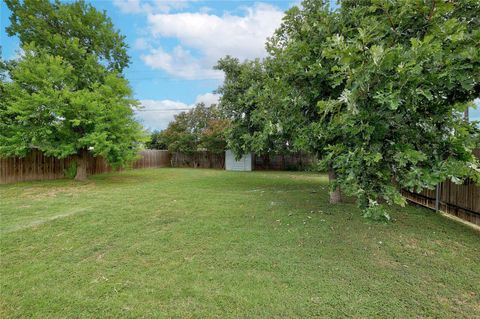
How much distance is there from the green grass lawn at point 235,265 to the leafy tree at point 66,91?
15.4ft

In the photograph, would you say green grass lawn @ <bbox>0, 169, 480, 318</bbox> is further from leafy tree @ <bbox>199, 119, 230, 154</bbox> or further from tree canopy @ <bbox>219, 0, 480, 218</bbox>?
leafy tree @ <bbox>199, 119, 230, 154</bbox>

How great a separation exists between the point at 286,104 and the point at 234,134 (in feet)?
19.0

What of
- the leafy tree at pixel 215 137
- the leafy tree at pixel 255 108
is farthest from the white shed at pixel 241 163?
the leafy tree at pixel 255 108

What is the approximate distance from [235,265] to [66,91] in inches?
349

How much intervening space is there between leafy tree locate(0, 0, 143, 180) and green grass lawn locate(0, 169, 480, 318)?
15.4ft

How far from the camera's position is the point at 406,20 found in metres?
2.76

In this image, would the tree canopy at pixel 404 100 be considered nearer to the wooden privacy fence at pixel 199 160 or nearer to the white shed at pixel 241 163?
the white shed at pixel 241 163

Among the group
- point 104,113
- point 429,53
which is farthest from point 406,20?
point 104,113

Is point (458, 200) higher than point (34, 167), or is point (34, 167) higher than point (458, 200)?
point (34, 167)

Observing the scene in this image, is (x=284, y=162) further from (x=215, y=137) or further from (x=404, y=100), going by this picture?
(x=404, y=100)

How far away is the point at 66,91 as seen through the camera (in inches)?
339

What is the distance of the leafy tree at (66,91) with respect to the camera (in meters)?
8.69

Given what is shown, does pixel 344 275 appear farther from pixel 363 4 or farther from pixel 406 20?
pixel 363 4

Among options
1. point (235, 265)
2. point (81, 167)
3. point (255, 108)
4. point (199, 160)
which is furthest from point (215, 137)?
point (235, 265)
